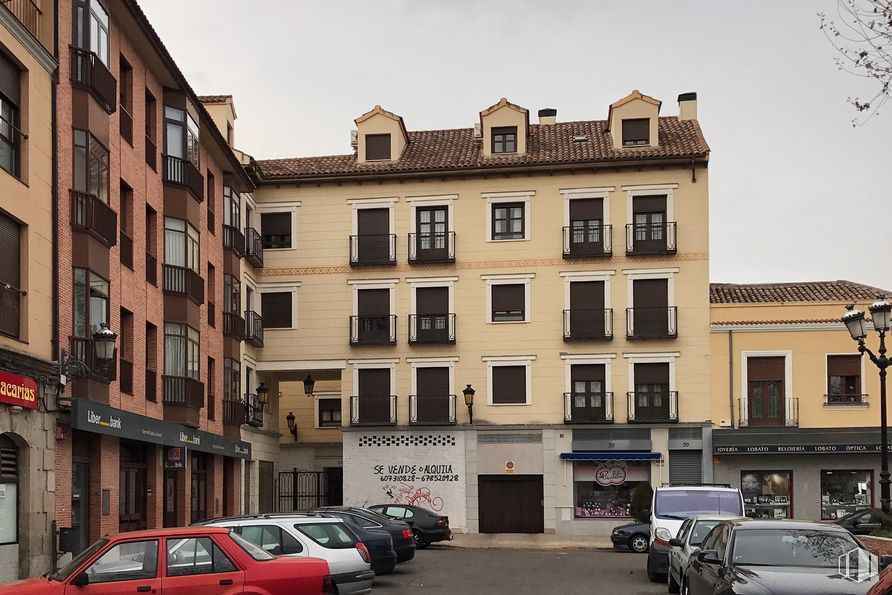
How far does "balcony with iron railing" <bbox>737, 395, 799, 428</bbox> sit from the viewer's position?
39094 mm

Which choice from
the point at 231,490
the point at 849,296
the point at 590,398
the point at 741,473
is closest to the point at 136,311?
the point at 231,490

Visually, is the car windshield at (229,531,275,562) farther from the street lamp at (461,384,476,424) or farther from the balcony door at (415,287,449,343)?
the balcony door at (415,287,449,343)

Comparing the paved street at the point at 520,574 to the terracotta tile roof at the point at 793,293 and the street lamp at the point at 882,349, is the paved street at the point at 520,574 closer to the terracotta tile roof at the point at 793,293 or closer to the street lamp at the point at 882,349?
the street lamp at the point at 882,349

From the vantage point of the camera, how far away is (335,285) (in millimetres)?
41844

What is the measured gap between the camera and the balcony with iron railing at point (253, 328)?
4025 centimetres

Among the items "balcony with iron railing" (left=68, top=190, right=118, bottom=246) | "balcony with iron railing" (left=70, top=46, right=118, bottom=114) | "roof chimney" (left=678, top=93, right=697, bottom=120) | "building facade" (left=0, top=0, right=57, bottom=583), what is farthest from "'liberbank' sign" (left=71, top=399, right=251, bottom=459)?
"roof chimney" (left=678, top=93, right=697, bottom=120)

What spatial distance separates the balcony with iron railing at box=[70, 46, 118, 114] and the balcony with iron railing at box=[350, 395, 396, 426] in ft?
61.2

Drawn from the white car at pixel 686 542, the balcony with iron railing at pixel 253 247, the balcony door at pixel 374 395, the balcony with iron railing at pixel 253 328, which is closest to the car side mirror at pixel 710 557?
the white car at pixel 686 542

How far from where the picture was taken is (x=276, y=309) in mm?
42188

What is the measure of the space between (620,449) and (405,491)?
7.56 meters

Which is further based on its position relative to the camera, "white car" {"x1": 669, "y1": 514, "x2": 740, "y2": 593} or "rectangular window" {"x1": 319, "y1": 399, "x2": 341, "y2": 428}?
"rectangular window" {"x1": 319, "y1": 399, "x2": 341, "y2": 428}

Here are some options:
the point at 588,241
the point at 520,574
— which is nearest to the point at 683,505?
the point at 520,574

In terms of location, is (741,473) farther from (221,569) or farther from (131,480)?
(221,569)

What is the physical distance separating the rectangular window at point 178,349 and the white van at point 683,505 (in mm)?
13048
